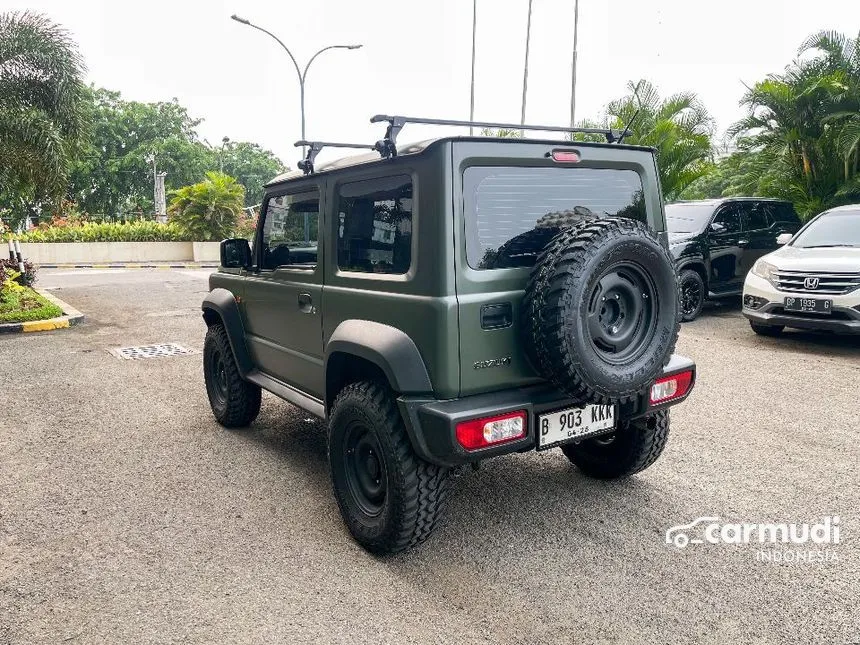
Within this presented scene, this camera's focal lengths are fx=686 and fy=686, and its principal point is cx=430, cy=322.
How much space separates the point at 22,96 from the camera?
11.6 m

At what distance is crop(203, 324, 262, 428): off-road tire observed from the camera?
502 cm

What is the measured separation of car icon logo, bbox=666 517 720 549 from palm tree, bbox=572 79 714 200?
1435 cm

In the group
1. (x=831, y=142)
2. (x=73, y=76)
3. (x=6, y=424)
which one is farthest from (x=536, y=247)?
(x=831, y=142)

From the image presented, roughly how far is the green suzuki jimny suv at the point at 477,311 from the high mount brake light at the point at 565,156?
0.01 m

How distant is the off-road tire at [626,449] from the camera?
385cm

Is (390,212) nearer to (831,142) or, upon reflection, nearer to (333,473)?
(333,473)

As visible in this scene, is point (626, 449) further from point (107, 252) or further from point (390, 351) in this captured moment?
point (107, 252)

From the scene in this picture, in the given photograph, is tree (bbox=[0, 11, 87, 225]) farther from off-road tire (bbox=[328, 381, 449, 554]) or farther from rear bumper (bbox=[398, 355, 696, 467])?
rear bumper (bbox=[398, 355, 696, 467])

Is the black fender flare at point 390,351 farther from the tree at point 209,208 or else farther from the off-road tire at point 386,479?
the tree at point 209,208

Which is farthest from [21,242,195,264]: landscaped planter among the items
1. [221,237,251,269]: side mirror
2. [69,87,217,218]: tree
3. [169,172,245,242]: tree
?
[221,237,251,269]: side mirror

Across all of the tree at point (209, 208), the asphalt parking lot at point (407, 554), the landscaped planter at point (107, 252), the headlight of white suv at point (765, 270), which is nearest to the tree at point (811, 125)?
the headlight of white suv at point (765, 270)

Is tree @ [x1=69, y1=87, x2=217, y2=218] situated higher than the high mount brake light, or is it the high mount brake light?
tree @ [x1=69, y1=87, x2=217, y2=218]

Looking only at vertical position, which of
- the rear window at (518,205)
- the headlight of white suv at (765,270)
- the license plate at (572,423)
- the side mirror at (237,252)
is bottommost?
the license plate at (572,423)

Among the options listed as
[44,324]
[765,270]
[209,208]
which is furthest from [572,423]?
[209,208]
